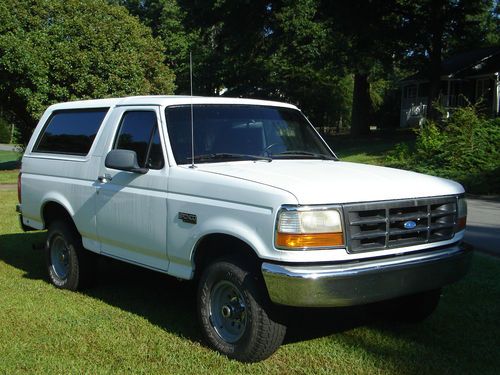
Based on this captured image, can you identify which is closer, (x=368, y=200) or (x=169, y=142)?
(x=368, y=200)

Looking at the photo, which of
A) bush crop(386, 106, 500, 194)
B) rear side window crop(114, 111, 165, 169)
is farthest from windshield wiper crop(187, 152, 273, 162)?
bush crop(386, 106, 500, 194)

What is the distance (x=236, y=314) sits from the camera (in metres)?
4.38

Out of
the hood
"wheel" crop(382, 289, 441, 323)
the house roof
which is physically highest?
the house roof

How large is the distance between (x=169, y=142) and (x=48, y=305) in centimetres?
209

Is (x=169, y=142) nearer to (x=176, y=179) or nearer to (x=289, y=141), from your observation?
(x=176, y=179)

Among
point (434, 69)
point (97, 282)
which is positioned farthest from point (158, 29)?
point (97, 282)

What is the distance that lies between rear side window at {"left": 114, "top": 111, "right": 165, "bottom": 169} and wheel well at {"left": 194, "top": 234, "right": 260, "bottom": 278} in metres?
0.81

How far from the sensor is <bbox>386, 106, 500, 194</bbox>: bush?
50.2ft

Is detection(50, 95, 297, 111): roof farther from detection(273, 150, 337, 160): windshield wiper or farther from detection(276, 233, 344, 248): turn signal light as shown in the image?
detection(276, 233, 344, 248): turn signal light

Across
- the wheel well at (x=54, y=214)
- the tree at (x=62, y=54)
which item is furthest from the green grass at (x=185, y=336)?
the tree at (x=62, y=54)

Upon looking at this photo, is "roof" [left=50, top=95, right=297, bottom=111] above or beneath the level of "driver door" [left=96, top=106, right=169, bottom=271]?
above

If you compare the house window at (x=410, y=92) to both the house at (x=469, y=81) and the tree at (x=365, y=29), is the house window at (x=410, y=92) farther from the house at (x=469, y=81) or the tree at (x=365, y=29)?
the tree at (x=365, y=29)

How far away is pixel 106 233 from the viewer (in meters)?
5.54

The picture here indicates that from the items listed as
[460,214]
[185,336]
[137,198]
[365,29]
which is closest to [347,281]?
[460,214]
